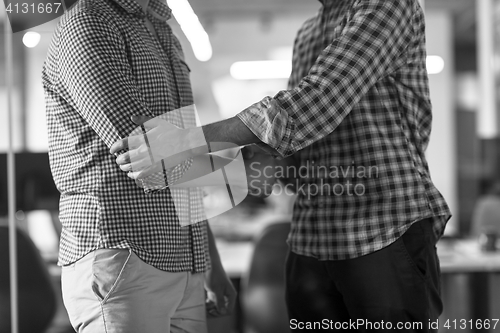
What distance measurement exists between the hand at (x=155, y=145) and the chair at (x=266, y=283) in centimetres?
53

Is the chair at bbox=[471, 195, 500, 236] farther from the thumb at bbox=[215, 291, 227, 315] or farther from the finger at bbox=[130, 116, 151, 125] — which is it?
the finger at bbox=[130, 116, 151, 125]

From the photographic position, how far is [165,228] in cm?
98

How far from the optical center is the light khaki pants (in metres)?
0.91

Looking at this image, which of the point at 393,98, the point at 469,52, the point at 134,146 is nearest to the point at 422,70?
the point at 393,98

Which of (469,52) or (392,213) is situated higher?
(469,52)

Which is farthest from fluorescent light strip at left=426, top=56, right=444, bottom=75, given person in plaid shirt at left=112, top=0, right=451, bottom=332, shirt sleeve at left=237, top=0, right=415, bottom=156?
shirt sleeve at left=237, top=0, right=415, bottom=156

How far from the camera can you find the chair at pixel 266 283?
143 cm

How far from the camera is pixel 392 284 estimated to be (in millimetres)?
994

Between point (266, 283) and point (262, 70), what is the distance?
0.63m

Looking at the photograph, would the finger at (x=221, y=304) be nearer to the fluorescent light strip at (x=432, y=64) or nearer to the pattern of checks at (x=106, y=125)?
the pattern of checks at (x=106, y=125)

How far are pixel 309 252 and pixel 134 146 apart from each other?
1.39 feet

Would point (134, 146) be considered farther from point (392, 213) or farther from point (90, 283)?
point (392, 213)

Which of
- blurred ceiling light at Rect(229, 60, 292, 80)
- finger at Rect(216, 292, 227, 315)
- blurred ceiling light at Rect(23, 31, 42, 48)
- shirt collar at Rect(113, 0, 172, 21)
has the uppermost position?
shirt collar at Rect(113, 0, 172, 21)

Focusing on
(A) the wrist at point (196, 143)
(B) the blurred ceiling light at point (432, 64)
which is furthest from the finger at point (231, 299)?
(B) the blurred ceiling light at point (432, 64)
